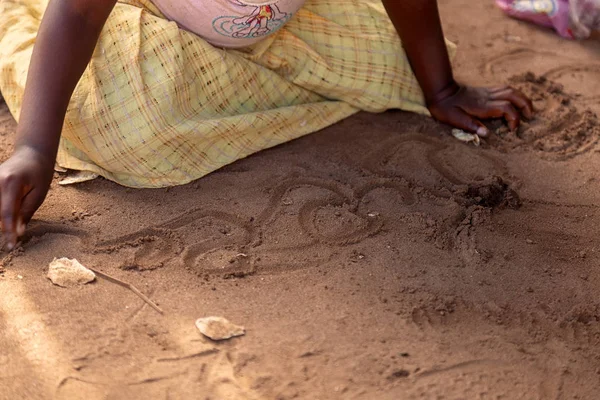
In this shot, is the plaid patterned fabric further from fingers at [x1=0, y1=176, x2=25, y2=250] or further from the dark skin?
fingers at [x1=0, y1=176, x2=25, y2=250]

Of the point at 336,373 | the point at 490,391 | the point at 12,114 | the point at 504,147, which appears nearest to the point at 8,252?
the point at 12,114

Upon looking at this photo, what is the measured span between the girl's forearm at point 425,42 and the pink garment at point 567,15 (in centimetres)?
82

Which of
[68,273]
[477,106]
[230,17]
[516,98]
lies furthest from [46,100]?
[516,98]

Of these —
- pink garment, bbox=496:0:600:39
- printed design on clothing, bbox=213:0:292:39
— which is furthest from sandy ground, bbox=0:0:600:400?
pink garment, bbox=496:0:600:39

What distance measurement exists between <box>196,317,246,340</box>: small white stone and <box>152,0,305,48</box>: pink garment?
2.82ft

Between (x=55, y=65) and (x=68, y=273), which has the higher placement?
(x=55, y=65)

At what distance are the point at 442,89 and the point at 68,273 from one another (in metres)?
1.31

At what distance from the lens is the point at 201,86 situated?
211 centimetres

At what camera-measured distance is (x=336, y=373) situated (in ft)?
4.81

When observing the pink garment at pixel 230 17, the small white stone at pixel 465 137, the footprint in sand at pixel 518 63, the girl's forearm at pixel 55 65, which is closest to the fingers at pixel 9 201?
the girl's forearm at pixel 55 65

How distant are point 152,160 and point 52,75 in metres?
0.35

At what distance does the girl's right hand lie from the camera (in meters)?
1.68

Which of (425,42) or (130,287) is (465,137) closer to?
(425,42)

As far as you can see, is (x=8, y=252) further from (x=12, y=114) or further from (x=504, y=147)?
(x=504, y=147)
